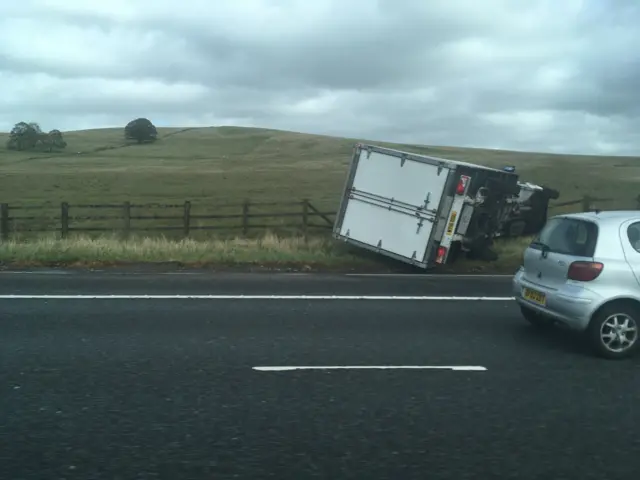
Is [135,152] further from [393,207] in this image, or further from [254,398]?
[254,398]

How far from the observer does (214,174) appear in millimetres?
49625

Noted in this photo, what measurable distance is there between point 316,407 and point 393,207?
9534 mm

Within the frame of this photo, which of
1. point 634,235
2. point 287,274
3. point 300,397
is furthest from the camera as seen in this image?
point 287,274

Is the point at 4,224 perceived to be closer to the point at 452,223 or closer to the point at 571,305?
the point at 452,223

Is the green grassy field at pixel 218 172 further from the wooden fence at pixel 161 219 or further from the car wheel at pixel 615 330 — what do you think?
the car wheel at pixel 615 330

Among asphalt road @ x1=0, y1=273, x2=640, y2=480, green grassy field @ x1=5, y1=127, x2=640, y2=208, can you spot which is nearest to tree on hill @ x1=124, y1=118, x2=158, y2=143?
green grassy field @ x1=5, y1=127, x2=640, y2=208

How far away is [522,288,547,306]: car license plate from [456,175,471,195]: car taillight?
Result: 19.1 ft

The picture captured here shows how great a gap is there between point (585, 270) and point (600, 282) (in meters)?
0.19

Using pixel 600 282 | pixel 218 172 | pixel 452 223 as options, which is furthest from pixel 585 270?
pixel 218 172

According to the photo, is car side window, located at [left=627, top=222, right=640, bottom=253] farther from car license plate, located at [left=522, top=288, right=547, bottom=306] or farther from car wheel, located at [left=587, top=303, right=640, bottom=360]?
car license plate, located at [left=522, top=288, right=547, bottom=306]

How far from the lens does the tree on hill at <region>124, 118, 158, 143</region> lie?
85625mm

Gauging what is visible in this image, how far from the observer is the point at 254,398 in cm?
600

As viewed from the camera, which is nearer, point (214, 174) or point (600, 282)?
point (600, 282)

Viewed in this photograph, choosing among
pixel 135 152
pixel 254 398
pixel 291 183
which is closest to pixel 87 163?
pixel 135 152
